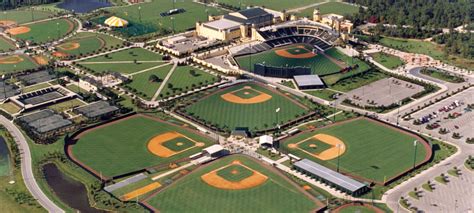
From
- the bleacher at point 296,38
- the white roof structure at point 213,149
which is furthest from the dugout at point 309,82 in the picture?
the white roof structure at point 213,149

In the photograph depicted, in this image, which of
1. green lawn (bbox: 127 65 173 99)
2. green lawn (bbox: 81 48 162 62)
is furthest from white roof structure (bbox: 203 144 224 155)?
green lawn (bbox: 81 48 162 62)

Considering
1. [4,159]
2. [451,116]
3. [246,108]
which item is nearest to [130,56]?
[246,108]

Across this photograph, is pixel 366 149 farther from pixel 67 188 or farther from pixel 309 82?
pixel 67 188

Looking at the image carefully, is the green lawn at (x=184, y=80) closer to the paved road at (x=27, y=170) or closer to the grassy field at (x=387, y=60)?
the paved road at (x=27, y=170)

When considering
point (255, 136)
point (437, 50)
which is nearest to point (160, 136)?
point (255, 136)

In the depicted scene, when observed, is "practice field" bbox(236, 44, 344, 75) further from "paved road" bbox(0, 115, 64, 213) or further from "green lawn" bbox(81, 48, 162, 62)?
"paved road" bbox(0, 115, 64, 213)

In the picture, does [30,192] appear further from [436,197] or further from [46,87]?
[436,197]
